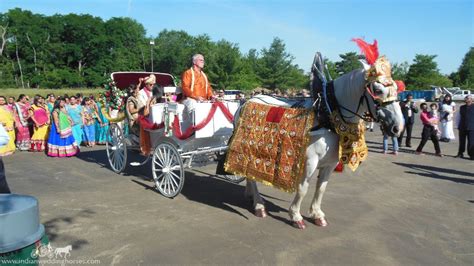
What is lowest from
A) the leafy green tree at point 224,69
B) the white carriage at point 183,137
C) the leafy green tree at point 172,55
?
the white carriage at point 183,137

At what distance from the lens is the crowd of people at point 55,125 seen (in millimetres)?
10453

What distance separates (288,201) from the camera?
20.3 ft

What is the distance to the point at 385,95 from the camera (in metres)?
3.68

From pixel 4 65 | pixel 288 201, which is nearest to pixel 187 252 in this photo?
pixel 288 201

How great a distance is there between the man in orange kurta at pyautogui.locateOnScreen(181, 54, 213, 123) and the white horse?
1613mm

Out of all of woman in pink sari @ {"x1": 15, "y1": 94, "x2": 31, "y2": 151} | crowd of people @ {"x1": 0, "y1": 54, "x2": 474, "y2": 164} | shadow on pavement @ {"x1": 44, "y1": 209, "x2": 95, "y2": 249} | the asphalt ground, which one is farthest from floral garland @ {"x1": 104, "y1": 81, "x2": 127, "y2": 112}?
woman in pink sari @ {"x1": 15, "y1": 94, "x2": 31, "y2": 151}

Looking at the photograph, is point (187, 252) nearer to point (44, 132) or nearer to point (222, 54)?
point (44, 132)

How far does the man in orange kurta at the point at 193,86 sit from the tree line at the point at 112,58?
138 ft

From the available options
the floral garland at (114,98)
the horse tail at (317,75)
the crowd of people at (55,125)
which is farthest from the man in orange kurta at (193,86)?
the crowd of people at (55,125)

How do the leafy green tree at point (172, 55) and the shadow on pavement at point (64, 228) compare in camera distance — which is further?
the leafy green tree at point (172, 55)

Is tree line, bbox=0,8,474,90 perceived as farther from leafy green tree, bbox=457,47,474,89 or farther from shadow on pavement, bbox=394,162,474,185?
shadow on pavement, bbox=394,162,474,185

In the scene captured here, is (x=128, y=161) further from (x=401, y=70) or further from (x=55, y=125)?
(x=401, y=70)

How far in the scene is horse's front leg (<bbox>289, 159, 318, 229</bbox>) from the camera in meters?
4.50

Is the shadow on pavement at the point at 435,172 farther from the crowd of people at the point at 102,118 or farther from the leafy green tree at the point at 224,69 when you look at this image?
the leafy green tree at the point at 224,69
